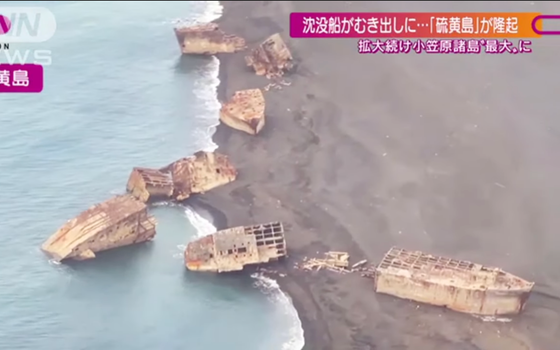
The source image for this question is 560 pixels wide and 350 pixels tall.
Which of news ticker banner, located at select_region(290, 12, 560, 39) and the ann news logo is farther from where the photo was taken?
news ticker banner, located at select_region(290, 12, 560, 39)

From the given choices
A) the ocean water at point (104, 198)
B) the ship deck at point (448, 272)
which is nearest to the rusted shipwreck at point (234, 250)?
the ocean water at point (104, 198)

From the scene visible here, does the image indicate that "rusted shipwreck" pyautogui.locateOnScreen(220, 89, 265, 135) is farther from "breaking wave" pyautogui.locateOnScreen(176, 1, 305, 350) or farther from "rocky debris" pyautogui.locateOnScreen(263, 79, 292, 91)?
"rocky debris" pyautogui.locateOnScreen(263, 79, 292, 91)

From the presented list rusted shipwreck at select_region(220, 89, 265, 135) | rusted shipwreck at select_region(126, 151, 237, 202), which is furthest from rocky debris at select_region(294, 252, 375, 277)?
rusted shipwreck at select_region(220, 89, 265, 135)

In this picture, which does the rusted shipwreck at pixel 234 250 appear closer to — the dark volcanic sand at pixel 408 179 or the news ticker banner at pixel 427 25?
the dark volcanic sand at pixel 408 179

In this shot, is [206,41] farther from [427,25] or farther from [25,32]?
[427,25]

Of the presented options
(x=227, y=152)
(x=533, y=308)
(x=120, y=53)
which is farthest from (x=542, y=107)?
(x=120, y=53)
